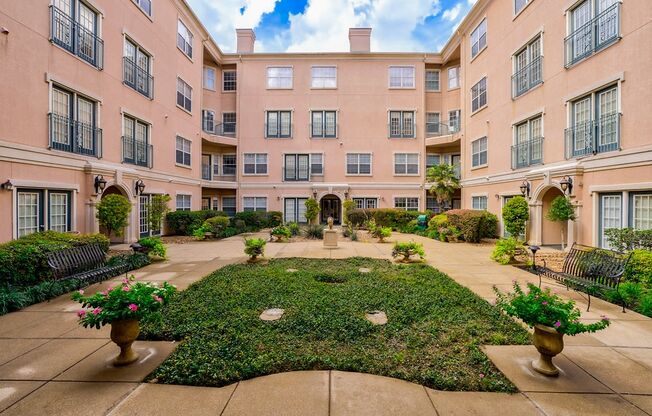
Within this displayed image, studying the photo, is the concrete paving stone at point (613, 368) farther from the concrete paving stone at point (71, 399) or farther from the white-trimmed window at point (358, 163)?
the white-trimmed window at point (358, 163)

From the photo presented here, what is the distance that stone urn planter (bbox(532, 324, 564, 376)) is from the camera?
11.1 ft

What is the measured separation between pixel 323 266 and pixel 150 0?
56.5ft

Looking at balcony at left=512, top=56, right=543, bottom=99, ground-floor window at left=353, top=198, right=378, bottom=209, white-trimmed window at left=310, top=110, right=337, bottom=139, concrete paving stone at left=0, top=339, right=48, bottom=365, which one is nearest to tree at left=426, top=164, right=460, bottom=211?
ground-floor window at left=353, top=198, right=378, bottom=209

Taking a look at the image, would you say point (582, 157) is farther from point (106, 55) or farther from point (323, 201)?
point (106, 55)

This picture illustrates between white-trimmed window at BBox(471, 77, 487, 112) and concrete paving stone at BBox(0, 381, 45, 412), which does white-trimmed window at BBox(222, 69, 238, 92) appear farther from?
concrete paving stone at BBox(0, 381, 45, 412)

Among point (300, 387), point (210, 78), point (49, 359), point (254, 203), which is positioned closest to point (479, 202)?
point (254, 203)

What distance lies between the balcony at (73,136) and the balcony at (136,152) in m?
→ 1.62

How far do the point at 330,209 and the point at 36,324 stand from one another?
21.8m

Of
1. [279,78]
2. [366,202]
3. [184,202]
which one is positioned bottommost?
[184,202]

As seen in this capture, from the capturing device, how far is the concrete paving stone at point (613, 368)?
3.29m

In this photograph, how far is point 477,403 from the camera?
9.88 ft

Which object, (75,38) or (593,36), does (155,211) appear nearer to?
(75,38)

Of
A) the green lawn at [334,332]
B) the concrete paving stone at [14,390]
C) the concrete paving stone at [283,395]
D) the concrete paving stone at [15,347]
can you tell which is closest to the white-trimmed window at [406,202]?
the green lawn at [334,332]

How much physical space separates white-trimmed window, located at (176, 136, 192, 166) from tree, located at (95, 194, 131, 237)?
7573 mm
